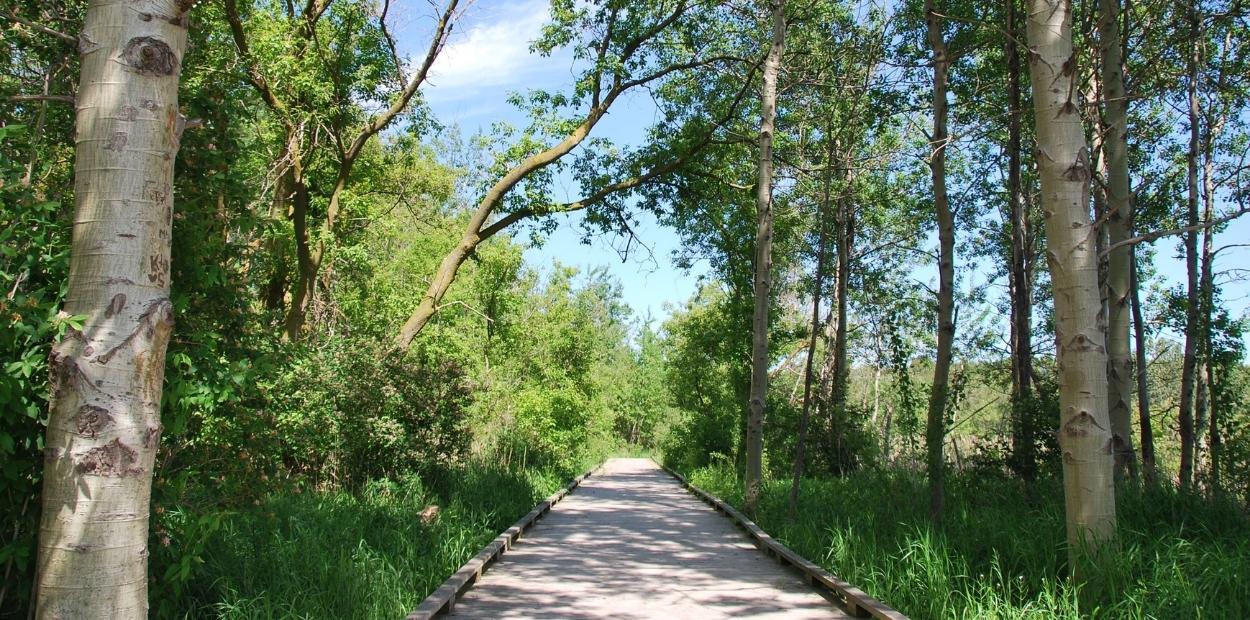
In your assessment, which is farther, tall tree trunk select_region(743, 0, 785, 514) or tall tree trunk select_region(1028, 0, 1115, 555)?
tall tree trunk select_region(743, 0, 785, 514)

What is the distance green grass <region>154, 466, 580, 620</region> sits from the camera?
5371 millimetres

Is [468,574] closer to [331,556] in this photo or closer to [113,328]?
[331,556]

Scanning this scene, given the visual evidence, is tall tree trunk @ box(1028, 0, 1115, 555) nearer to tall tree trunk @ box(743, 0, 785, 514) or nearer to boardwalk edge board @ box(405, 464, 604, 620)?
boardwalk edge board @ box(405, 464, 604, 620)

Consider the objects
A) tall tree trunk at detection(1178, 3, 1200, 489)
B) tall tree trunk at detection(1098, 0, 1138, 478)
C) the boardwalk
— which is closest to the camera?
the boardwalk

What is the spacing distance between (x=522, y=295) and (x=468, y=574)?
24.1 m

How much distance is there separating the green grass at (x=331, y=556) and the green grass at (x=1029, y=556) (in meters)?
3.82

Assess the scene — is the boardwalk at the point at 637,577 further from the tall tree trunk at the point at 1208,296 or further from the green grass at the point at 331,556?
the tall tree trunk at the point at 1208,296

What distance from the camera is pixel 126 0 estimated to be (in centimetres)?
307

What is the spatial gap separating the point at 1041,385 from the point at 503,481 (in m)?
9.04

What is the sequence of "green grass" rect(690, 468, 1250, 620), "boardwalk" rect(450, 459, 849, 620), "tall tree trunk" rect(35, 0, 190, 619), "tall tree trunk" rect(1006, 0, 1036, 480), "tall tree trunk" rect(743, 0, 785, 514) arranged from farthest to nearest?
"tall tree trunk" rect(743, 0, 785, 514) < "tall tree trunk" rect(1006, 0, 1036, 480) < "boardwalk" rect(450, 459, 849, 620) < "green grass" rect(690, 468, 1250, 620) < "tall tree trunk" rect(35, 0, 190, 619)

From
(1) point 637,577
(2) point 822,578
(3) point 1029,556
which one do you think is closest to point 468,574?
(1) point 637,577

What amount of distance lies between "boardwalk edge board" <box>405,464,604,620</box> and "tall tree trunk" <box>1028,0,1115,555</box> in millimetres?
4519

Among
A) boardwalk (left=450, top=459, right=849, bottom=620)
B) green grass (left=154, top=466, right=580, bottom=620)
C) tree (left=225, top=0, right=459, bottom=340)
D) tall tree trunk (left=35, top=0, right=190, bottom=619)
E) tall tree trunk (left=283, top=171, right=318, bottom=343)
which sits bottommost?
boardwalk (left=450, top=459, right=849, bottom=620)

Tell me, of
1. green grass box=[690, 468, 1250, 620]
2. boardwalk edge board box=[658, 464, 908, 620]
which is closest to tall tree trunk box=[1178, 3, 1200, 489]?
green grass box=[690, 468, 1250, 620]
